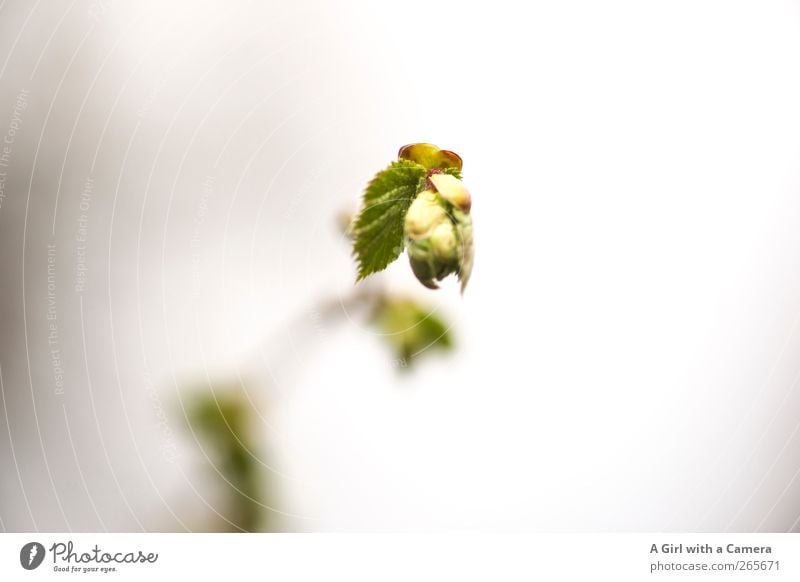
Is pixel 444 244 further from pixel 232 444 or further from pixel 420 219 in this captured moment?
pixel 232 444

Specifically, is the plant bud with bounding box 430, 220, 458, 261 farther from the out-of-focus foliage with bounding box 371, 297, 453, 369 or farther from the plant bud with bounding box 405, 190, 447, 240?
the out-of-focus foliage with bounding box 371, 297, 453, 369

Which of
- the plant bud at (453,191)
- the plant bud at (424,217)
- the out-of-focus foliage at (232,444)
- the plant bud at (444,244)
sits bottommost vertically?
the out-of-focus foliage at (232,444)

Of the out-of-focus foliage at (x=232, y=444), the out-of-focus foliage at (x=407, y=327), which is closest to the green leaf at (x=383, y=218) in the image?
the out-of-focus foliage at (x=407, y=327)

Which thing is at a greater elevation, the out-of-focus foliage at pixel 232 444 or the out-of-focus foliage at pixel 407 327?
the out-of-focus foliage at pixel 407 327

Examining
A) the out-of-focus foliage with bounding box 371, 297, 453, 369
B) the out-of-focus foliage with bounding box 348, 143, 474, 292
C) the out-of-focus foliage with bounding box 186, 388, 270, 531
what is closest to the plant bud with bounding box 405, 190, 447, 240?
the out-of-focus foliage with bounding box 348, 143, 474, 292

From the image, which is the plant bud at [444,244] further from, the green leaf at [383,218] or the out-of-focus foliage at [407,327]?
the out-of-focus foliage at [407,327]

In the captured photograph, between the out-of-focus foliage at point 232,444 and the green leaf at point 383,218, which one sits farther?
the out-of-focus foliage at point 232,444

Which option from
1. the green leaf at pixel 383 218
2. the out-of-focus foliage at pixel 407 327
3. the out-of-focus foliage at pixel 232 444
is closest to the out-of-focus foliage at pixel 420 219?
the green leaf at pixel 383 218

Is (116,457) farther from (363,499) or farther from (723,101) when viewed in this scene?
(723,101)
